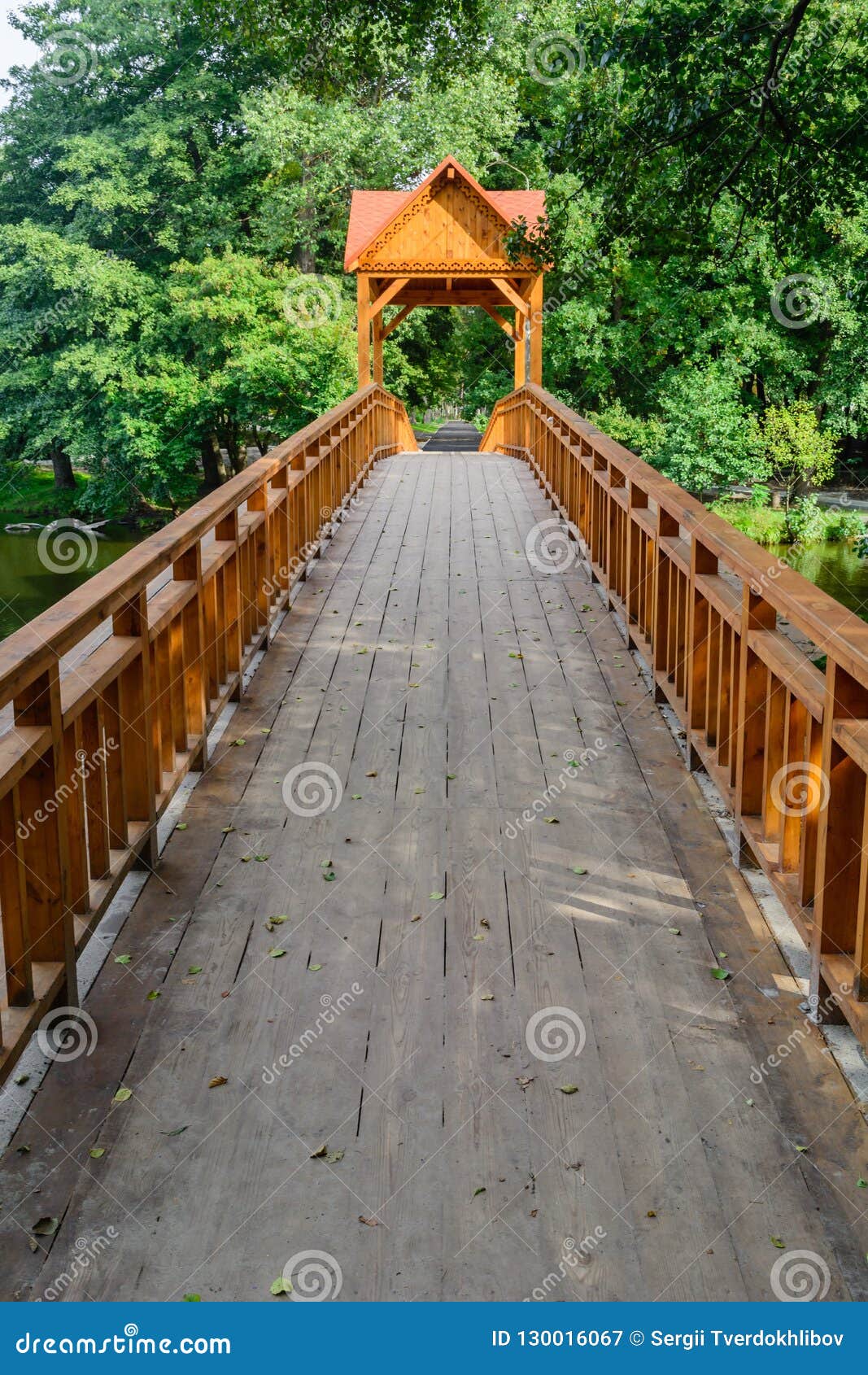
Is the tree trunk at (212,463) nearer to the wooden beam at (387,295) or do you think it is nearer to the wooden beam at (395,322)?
the wooden beam at (395,322)

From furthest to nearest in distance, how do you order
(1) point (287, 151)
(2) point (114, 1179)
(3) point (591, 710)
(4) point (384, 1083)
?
(1) point (287, 151), (3) point (591, 710), (4) point (384, 1083), (2) point (114, 1179)

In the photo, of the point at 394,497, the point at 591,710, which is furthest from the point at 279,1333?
the point at 394,497

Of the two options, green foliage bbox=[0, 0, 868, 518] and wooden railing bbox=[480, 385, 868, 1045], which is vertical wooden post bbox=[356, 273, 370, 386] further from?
wooden railing bbox=[480, 385, 868, 1045]

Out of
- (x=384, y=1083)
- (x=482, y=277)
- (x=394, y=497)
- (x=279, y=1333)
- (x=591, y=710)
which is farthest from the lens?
(x=482, y=277)

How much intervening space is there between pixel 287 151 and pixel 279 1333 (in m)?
31.1

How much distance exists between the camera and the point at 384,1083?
10.5 ft

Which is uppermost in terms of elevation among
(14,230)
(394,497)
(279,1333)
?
(14,230)

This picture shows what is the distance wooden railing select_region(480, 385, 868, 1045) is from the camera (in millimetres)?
3107

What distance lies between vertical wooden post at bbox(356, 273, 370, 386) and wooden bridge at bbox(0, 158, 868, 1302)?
15.8m

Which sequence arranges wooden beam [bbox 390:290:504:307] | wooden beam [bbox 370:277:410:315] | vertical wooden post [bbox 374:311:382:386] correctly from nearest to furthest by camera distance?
1. wooden beam [bbox 370:277:410:315]
2. vertical wooden post [bbox 374:311:382:386]
3. wooden beam [bbox 390:290:504:307]

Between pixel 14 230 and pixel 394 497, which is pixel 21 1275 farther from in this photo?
pixel 14 230

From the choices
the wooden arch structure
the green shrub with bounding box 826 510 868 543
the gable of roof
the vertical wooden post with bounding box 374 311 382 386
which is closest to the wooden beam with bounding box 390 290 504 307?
the vertical wooden post with bounding box 374 311 382 386

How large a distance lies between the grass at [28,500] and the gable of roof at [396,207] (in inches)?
580

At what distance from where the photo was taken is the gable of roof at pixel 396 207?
20.8m
